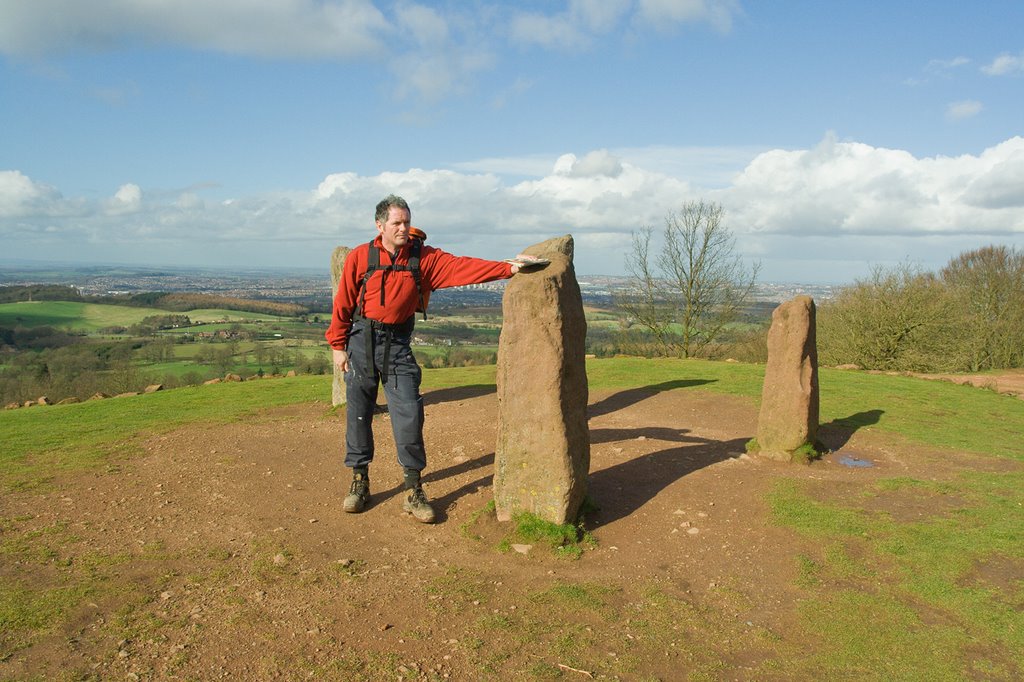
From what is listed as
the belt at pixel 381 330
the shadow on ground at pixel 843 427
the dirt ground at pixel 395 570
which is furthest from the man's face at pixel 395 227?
the shadow on ground at pixel 843 427

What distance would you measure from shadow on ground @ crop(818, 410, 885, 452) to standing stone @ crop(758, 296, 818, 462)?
4.25ft

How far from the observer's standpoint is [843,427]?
1289 centimetres

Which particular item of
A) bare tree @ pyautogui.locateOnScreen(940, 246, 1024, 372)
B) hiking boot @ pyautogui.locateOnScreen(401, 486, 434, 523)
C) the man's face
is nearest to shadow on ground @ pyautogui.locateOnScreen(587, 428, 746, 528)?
hiking boot @ pyautogui.locateOnScreen(401, 486, 434, 523)

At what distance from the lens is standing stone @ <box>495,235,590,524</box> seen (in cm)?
684

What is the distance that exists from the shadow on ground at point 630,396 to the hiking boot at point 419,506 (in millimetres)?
6467

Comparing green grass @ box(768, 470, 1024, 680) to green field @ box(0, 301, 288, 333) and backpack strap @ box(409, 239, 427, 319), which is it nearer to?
backpack strap @ box(409, 239, 427, 319)

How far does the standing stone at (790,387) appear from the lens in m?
10.4

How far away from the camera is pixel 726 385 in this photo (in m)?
17.0

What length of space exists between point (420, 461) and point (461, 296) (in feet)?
227

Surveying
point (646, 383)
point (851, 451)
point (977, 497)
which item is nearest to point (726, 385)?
point (646, 383)

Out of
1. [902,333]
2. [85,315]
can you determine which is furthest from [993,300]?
[85,315]

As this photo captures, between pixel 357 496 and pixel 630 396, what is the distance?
8.95 metres

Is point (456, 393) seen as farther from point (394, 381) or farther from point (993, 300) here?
point (993, 300)

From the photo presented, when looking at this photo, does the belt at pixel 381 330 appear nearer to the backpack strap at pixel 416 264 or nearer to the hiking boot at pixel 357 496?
the backpack strap at pixel 416 264
